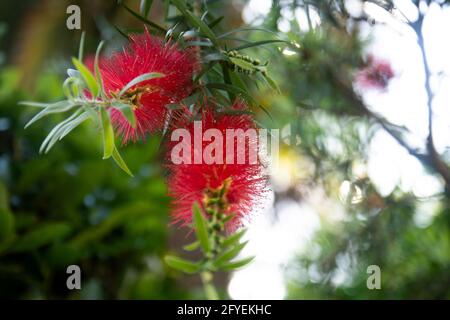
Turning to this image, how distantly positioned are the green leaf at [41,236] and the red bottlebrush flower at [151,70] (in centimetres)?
96

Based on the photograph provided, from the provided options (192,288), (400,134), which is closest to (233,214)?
(400,134)

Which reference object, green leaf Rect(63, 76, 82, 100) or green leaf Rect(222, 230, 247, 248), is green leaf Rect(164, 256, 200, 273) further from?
green leaf Rect(63, 76, 82, 100)

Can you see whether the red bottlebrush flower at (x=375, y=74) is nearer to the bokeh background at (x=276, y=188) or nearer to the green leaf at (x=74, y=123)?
the bokeh background at (x=276, y=188)

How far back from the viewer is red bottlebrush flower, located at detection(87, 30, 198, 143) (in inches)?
19.8

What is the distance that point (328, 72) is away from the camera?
1013mm

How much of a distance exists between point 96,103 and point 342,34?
2.18 ft

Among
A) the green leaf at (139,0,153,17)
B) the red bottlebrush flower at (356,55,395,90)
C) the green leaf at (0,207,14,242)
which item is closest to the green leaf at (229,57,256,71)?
the green leaf at (139,0,153,17)

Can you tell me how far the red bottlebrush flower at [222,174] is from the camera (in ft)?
1.67

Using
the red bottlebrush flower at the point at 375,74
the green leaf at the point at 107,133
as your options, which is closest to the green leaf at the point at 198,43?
the green leaf at the point at 107,133

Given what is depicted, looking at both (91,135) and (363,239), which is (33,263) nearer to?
(91,135)

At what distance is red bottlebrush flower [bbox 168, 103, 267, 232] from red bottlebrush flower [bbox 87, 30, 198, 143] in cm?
3

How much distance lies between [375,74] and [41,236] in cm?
88

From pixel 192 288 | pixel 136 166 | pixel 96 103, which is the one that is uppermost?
pixel 136 166

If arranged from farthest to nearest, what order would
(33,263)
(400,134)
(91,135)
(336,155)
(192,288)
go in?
(192,288) < (91,135) < (33,263) < (336,155) < (400,134)
